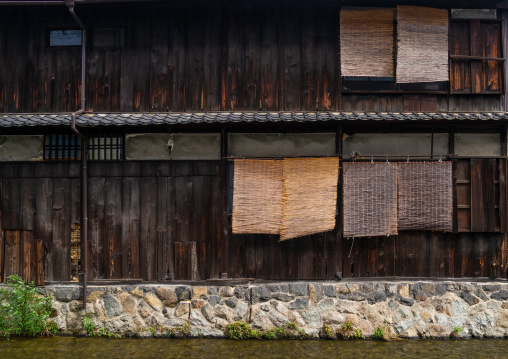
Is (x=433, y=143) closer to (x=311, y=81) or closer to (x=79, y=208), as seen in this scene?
(x=311, y=81)

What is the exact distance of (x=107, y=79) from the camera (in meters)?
9.06

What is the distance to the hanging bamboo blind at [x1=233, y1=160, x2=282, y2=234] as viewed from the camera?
27.8 ft

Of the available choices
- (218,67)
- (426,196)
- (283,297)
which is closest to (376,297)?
(283,297)

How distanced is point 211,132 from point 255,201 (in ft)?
6.37

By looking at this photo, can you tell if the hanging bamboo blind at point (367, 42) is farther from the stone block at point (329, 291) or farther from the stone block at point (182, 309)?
the stone block at point (182, 309)

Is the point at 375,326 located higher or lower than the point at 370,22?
lower

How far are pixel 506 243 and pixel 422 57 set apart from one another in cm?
486

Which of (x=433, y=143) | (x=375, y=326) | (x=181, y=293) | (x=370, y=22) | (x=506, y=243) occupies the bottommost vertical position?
(x=375, y=326)

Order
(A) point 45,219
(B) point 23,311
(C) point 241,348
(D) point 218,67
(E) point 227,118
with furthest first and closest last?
(D) point 218,67 < (A) point 45,219 < (B) point 23,311 < (E) point 227,118 < (C) point 241,348

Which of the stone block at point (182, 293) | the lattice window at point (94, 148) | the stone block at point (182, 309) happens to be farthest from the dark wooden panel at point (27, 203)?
the stone block at point (182, 309)

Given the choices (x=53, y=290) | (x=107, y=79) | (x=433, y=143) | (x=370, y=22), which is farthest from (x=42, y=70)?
(x=433, y=143)

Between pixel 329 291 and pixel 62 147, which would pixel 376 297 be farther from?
pixel 62 147

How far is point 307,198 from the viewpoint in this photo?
27.8 ft

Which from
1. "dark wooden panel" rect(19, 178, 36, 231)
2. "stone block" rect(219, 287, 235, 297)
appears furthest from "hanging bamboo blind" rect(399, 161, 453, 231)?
"dark wooden panel" rect(19, 178, 36, 231)
